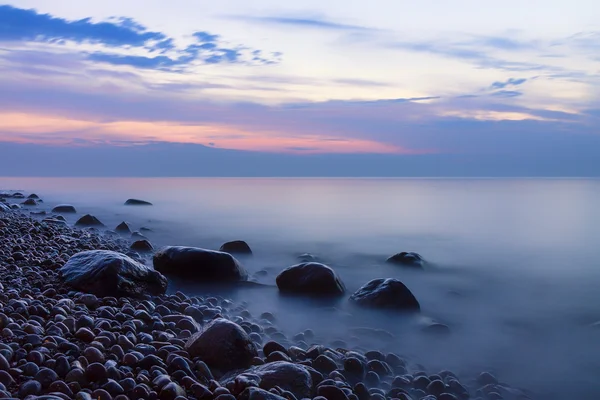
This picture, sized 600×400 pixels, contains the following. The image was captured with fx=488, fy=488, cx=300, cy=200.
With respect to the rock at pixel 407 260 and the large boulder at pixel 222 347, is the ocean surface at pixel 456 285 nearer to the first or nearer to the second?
the rock at pixel 407 260

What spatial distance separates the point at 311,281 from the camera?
8422 mm

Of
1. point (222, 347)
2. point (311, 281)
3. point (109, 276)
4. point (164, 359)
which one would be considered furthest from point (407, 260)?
point (164, 359)

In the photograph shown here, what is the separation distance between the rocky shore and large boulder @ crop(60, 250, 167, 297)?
2.4 inches

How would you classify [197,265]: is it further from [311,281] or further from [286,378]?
[286,378]

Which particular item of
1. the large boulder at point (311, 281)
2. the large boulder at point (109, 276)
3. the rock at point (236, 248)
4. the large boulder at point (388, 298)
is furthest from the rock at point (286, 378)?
the rock at point (236, 248)

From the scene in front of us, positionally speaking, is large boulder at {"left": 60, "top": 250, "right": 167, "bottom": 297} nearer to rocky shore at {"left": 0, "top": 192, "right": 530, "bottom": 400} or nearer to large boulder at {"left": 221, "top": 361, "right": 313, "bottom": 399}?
rocky shore at {"left": 0, "top": 192, "right": 530, "bottom": 400}

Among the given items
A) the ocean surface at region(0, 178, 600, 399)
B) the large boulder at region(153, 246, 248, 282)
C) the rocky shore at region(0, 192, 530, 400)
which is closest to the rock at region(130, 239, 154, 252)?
the ocean surface at region(0, 178, 600, 399)

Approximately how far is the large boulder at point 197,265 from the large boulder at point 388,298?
2.48 meters

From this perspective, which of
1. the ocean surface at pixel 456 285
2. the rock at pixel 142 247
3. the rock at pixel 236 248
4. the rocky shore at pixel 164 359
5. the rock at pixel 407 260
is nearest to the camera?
the rocky shore at pixel 164 359

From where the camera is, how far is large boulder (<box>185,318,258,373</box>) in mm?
4539

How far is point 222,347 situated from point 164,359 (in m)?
0.56

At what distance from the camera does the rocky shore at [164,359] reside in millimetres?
3561

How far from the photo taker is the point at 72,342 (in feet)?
14.1

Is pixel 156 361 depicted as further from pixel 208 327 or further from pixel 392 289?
pixel 392 289
